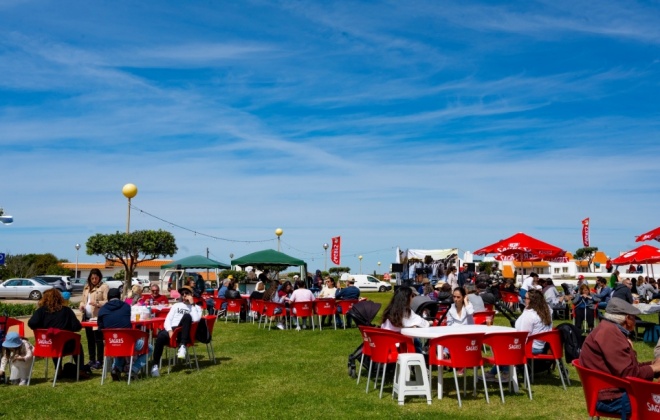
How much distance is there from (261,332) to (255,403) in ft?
26.8

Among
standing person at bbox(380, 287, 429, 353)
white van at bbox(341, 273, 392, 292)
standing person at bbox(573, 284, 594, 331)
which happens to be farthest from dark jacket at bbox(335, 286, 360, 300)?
white van at bbox(341, 273, 392, 292)

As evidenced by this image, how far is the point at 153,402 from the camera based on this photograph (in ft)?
26.2

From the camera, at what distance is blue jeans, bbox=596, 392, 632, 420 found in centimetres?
497

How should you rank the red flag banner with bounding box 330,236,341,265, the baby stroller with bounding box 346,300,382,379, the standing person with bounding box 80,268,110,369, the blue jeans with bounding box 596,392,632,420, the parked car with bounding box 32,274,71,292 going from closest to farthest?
the blue jeans with bounding box 596,392,632,420, the baby stroller with bounding box 346,300,382,379, the standing person with bounding box 80,268,110,369, the parked car with bounding box 32,274,71,292, the red flag banner with bounding box 330,236,341,265

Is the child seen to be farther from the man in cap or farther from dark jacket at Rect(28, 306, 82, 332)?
the man in cap

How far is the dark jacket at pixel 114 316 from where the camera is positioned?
9.75 m

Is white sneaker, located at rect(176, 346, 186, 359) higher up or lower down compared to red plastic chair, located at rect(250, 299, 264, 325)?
lower down

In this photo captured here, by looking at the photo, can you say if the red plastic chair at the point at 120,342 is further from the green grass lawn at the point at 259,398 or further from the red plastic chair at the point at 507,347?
the red plastic chair at the point at 507,347

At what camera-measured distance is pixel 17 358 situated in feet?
30.7

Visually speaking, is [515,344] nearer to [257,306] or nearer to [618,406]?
[618,406]

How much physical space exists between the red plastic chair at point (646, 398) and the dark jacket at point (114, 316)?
7.19m

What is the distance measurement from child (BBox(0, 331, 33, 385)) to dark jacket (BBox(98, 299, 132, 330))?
103 cm

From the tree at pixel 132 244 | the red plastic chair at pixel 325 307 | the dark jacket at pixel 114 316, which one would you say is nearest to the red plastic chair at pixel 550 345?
the dark jacket at pixel 114 316

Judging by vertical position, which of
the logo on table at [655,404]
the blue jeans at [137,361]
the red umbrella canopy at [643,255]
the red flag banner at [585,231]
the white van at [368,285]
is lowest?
the blue jeans at [137,361]
